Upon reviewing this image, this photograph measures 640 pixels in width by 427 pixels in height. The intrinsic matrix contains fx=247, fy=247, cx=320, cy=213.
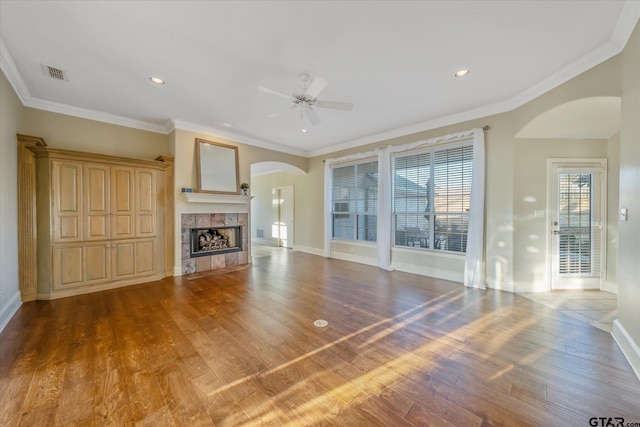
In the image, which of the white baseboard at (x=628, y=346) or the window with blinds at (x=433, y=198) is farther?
the window with blinds at (x=433, y=198)

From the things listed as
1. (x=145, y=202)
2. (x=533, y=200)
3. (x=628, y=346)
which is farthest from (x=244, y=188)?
(x=628, y=346)

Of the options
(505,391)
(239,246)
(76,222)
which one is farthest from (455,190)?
(76,222)

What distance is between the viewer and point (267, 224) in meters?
9.45

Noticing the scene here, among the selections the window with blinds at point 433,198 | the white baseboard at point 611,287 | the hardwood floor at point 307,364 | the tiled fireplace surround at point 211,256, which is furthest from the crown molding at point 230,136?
the white baseboard at point 611,287

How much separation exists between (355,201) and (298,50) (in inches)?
160

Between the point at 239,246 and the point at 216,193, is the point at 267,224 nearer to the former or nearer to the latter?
the point at 239,246

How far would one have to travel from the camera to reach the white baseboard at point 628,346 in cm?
196

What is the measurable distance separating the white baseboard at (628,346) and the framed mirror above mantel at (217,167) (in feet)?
19.3

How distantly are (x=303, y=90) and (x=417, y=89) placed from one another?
1576mm

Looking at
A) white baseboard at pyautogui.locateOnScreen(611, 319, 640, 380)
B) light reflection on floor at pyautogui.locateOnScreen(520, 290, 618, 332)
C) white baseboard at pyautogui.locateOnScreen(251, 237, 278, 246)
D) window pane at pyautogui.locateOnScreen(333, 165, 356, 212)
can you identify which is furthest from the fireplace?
white baseboard at pyautogui.locateOnScreen(611, 319, 640, 380)

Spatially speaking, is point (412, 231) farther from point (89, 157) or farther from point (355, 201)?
point (89, 157)

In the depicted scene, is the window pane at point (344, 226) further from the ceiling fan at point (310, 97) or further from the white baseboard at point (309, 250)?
the ceiling fan at point (310, 97)

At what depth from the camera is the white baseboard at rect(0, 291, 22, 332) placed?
8.79 ft

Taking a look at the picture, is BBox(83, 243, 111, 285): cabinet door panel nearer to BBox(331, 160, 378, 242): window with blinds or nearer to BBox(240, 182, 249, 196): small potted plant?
BBox(240, 182, 249, 196): small potted plant
